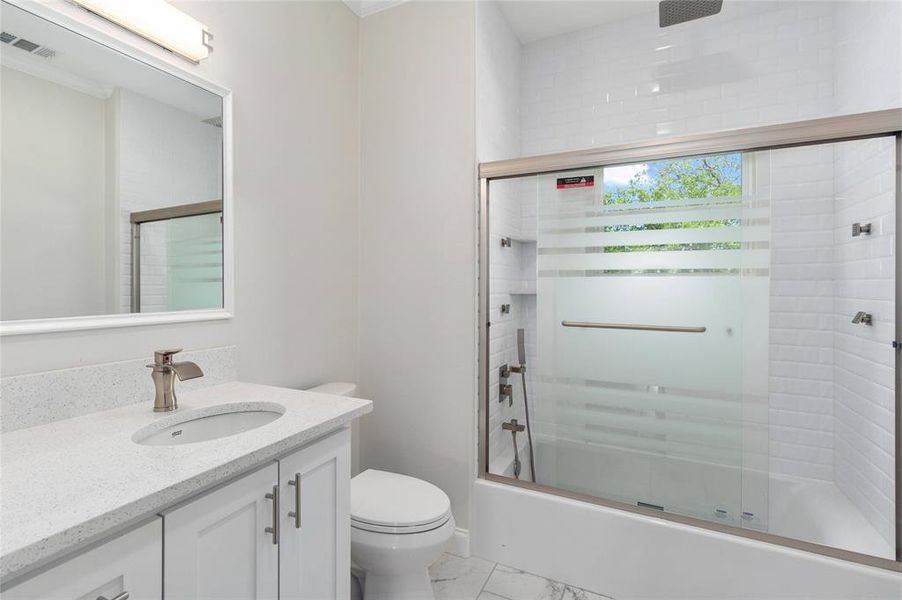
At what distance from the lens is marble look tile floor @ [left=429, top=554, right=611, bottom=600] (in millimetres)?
1766

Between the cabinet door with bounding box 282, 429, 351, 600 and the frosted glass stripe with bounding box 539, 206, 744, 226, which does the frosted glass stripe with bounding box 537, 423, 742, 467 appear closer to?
the frosted glass stripe with bounding box 539, 206, 744, 226

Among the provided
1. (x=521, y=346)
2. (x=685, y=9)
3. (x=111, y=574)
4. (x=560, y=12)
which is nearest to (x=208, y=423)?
(x=111, y=574)

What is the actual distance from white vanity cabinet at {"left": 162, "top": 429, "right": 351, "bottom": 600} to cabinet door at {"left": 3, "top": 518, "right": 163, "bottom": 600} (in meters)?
0.03

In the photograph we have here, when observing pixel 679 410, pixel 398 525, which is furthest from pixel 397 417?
pixel 679 410

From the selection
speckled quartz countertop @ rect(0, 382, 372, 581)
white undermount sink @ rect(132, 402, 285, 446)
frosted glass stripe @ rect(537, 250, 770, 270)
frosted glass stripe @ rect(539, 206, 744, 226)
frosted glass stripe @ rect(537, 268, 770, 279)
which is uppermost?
frosted glass stripe @ rect(539, 206, 744, 226)

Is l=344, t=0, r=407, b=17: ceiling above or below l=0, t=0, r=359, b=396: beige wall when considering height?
above

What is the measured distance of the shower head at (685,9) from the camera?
1.92 m

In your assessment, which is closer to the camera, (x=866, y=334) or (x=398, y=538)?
(x=398, y=538)

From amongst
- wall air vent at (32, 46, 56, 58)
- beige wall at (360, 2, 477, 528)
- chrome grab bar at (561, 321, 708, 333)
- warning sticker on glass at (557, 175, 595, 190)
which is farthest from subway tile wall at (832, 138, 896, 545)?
wall air vent at (32, 46, 56, 58)

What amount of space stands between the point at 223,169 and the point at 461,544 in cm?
185

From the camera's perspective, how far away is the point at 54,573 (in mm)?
670

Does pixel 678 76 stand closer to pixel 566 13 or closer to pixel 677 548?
pixel 566 13

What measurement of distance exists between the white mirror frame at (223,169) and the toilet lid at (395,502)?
840 millimetres

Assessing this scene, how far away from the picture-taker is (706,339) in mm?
1777
